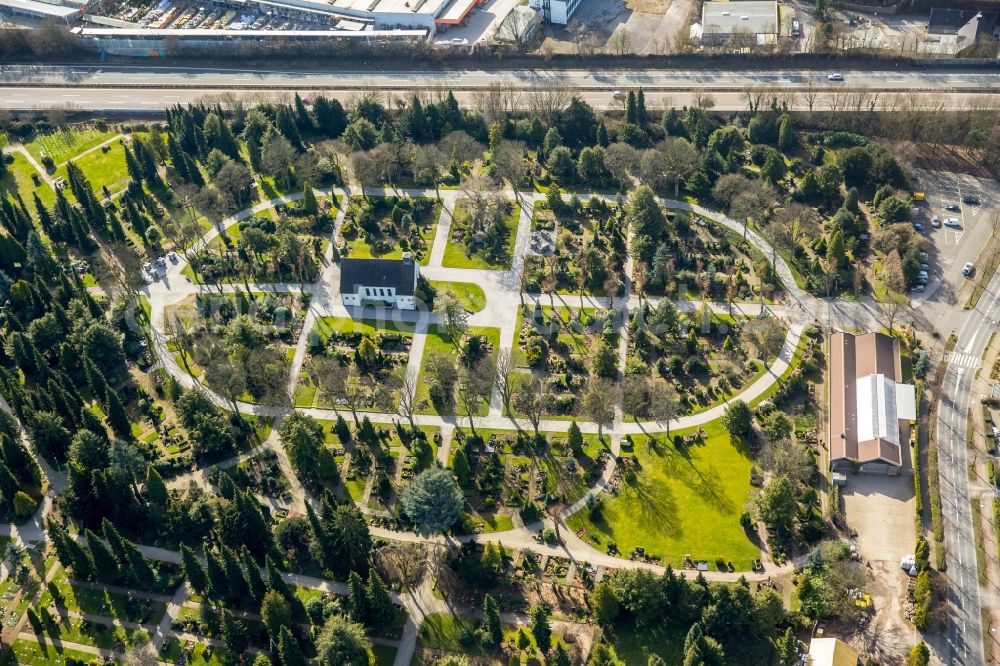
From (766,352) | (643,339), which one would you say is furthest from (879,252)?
(643,339)

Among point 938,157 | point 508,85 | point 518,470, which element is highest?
point 508,85

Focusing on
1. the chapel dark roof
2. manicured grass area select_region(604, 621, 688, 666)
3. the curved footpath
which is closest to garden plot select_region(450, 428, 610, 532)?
the curved footpath

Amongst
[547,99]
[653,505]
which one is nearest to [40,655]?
[653,505]

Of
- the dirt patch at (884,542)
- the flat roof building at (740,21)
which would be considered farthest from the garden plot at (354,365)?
the flat roof building at (740,21)

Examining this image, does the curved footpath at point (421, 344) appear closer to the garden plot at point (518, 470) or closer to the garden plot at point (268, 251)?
the garden plot at point (518, 470)

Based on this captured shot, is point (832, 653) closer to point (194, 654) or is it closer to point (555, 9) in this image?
point (194, 654)

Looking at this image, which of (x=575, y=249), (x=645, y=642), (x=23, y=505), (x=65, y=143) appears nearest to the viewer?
(x=645, y=642)
